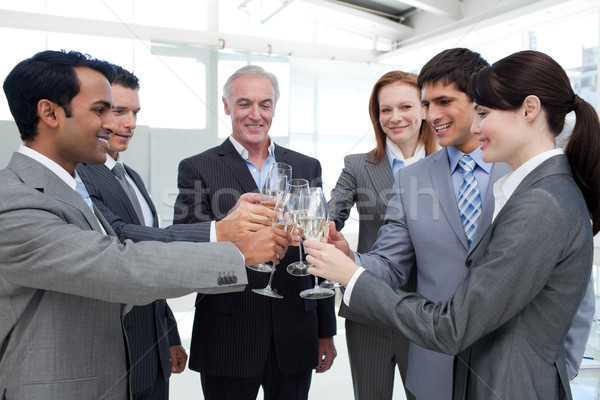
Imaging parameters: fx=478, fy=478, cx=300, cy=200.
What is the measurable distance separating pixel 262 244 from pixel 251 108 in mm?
949

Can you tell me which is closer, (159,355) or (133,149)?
(159,355)

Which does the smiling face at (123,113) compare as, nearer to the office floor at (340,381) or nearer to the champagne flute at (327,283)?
the champagne flute at (327,283)

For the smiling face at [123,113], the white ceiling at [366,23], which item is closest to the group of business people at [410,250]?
the smiling face at [123,113]

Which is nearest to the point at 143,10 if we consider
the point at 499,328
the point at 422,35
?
the point at 422,35

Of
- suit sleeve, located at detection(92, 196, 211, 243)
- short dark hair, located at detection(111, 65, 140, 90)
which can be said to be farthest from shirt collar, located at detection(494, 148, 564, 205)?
short dark hair, located at detection(111, 65, 140, 90)

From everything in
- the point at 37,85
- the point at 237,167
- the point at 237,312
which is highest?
the point at 37,85

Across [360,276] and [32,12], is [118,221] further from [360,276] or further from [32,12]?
[32,12]

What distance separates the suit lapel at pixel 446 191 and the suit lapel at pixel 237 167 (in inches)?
31.0

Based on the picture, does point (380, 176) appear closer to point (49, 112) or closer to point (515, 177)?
point (515, 177)

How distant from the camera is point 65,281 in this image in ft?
3.66

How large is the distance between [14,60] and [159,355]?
18.3 feet

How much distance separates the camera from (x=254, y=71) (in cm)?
229

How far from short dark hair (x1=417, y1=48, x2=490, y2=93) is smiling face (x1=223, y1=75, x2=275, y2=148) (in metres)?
0.83

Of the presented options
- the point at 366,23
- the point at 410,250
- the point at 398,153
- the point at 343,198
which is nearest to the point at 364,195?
the point at 343,198
